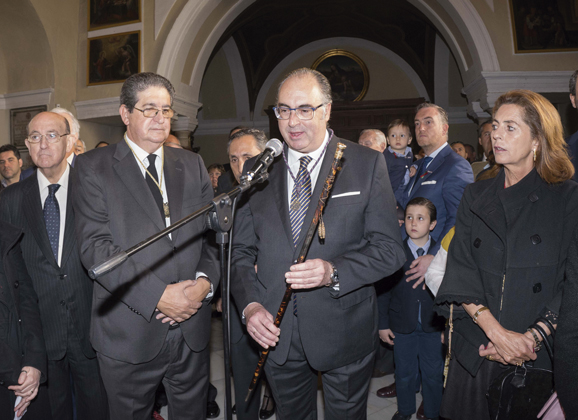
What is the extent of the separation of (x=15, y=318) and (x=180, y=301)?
83 cm

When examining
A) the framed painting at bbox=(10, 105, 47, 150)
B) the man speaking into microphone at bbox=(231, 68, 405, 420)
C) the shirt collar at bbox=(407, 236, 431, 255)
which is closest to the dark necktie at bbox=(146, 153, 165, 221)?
the man speaking into microphone at bbox=(231, 68, 405, 420)

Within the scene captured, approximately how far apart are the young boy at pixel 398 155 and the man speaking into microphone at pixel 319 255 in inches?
91.3

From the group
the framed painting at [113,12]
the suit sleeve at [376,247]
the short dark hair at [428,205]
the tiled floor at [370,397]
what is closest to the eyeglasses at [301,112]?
the suit sleeve at [376,247]

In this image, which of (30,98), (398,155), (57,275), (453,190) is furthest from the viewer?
(30,98)

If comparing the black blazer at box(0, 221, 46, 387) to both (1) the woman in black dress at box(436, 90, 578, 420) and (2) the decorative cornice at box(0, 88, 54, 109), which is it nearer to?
(1) the woman in black dress at box(436, 90, 578, 420)

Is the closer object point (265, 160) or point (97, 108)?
point (265, 160)

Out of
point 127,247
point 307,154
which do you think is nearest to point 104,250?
point 127,247

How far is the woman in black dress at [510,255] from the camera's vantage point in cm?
183

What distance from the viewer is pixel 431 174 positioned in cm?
338

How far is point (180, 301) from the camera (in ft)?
6.45

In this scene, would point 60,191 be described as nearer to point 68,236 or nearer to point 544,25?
point 68,236

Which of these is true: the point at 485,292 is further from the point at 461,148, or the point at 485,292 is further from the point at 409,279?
the point at 461,148

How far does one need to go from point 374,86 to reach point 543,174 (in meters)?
12.5

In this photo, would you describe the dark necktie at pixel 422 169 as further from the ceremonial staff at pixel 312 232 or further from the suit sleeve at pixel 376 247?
the ceremonial staff at pixel 312 232
